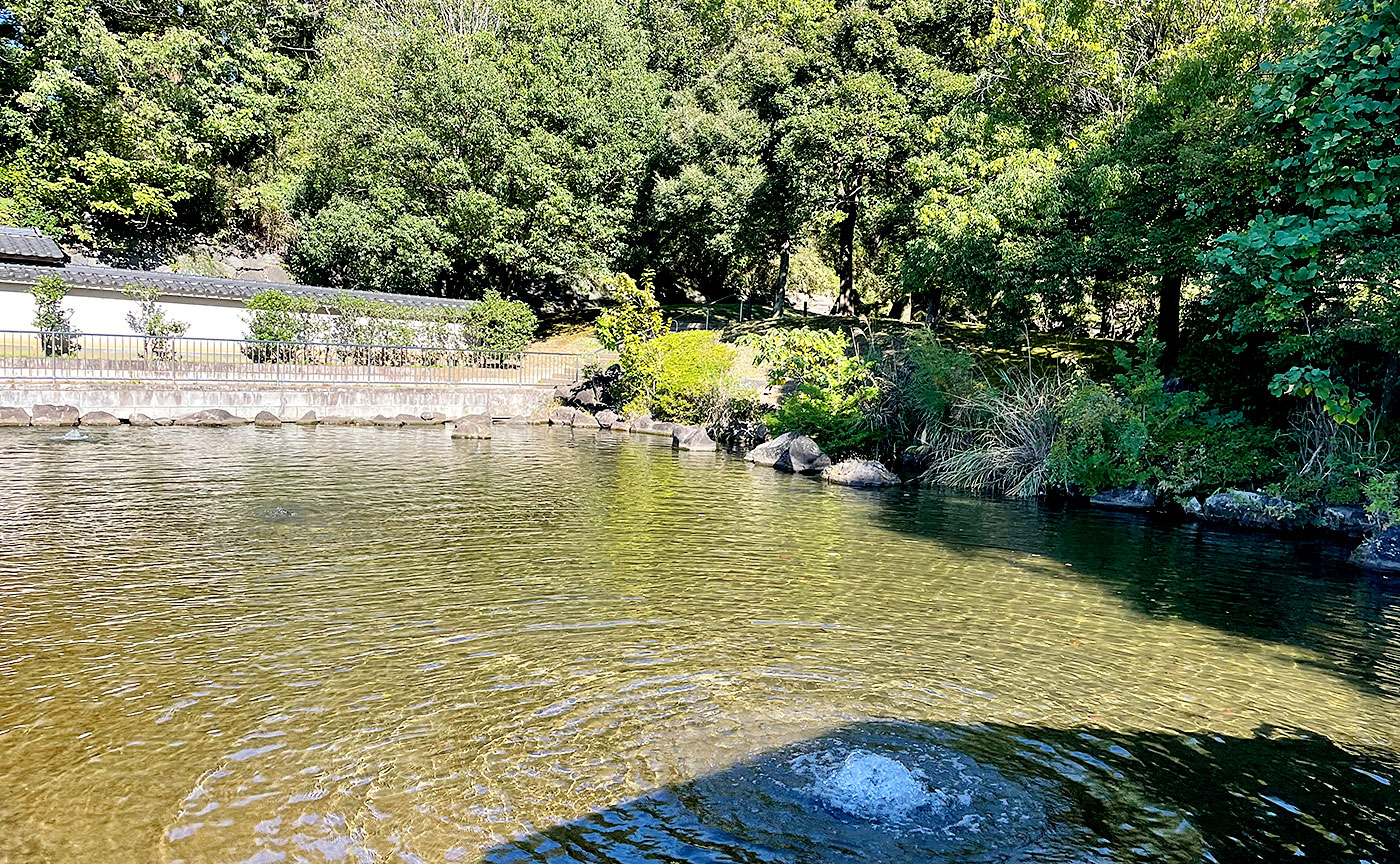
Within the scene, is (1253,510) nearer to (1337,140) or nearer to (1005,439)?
(1005,439)

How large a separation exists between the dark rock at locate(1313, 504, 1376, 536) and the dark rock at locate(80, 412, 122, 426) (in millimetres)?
25947

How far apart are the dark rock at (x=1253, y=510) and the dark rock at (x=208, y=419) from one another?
22915 mm

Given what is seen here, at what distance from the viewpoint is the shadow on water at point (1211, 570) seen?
8.09 meters

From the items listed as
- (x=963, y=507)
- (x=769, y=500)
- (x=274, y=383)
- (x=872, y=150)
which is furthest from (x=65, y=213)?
(x=963, y=507)

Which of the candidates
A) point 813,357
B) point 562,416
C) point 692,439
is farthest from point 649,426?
point 813,357

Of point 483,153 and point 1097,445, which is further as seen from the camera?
point 483,153

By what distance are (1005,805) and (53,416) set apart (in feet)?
77.3

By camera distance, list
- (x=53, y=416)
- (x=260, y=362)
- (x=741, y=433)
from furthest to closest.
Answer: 1. (x=260, y=362)
2. (x=741, y=433)
3. (x=53, y=416)

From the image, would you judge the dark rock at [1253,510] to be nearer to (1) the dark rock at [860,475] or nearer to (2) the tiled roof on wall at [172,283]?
(1) the dark rock at [860,475]

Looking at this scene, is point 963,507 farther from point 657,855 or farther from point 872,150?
point 872,150

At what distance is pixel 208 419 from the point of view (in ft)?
73.6

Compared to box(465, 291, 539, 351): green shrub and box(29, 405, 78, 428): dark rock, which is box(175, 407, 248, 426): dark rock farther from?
box(465, 291, 539, 351): green shrub

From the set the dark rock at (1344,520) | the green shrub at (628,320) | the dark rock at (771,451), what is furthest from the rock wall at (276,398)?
the dark rock at (1344,520)

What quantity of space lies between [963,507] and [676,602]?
8.19 metres
